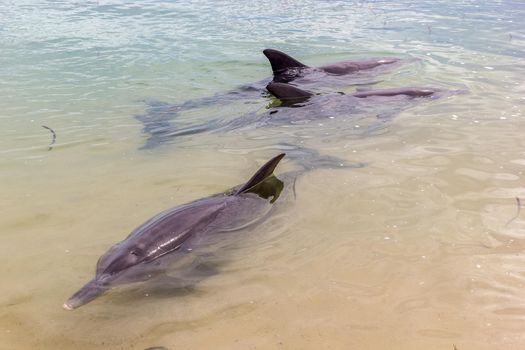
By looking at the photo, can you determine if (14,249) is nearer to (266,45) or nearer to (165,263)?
(165,263)

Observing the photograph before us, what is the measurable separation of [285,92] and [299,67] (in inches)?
59.0

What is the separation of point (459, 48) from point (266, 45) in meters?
3.83

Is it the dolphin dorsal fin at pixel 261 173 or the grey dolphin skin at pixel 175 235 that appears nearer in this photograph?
the grey dolphin skin at pixel 175 235

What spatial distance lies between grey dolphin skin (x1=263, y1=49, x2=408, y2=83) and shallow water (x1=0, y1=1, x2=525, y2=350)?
0.38m

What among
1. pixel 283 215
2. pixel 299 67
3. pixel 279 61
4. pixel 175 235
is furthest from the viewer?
pixel 299 67

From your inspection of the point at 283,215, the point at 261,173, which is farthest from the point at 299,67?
the point at 283,215

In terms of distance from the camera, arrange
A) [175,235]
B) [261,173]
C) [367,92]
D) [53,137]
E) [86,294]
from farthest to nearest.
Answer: [367,92]
[53,137]
[261,173]
[175,235]
[86,294]

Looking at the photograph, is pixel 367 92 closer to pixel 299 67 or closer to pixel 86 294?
pixel 299 67

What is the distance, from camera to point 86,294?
2797 millimetres

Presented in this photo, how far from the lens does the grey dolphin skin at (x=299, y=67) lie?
788 cm

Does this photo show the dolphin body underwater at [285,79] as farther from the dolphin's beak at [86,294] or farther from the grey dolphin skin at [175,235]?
the dolphin's beak at [86,294]

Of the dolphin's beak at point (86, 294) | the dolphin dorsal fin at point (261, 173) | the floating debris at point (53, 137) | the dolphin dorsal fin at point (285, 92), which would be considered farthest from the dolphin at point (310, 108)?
the dolphin's beak at point (86, 294)

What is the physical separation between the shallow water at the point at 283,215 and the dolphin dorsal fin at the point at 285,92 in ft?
0.89

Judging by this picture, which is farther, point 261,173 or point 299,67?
point 299,67
